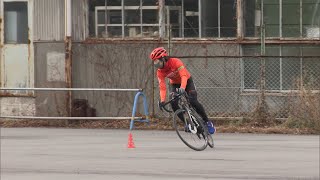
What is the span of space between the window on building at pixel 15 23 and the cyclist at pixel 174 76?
719cm

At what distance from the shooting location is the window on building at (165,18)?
20.2 metres

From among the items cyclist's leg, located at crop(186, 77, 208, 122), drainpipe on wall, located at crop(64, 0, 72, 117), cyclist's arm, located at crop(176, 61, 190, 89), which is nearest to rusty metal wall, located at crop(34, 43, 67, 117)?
drainpipe on wall, located at crop(64, 0, 72, 117)

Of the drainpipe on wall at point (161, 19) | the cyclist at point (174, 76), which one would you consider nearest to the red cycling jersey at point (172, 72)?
the cyclist at point (174, 76)

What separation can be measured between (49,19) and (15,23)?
113 cm

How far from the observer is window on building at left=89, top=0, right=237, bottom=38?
20250 mm

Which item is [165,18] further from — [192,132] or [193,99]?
[192,132]

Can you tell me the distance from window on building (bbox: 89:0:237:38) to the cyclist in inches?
178

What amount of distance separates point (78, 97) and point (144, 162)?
7009mm

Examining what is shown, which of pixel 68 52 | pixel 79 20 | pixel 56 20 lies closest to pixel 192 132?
pixel 68 52

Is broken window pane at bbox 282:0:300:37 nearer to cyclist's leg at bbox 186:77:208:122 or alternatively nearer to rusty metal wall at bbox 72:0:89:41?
rusty metal wall at bbox 72:0:89:41

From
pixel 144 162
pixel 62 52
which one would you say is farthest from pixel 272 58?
pixel 144 162

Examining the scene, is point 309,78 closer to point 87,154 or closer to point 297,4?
point 297,4

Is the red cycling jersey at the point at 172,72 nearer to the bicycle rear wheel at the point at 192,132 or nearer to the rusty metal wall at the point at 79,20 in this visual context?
the bicycle rear wheel at the point at 192,132

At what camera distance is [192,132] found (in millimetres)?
15102
